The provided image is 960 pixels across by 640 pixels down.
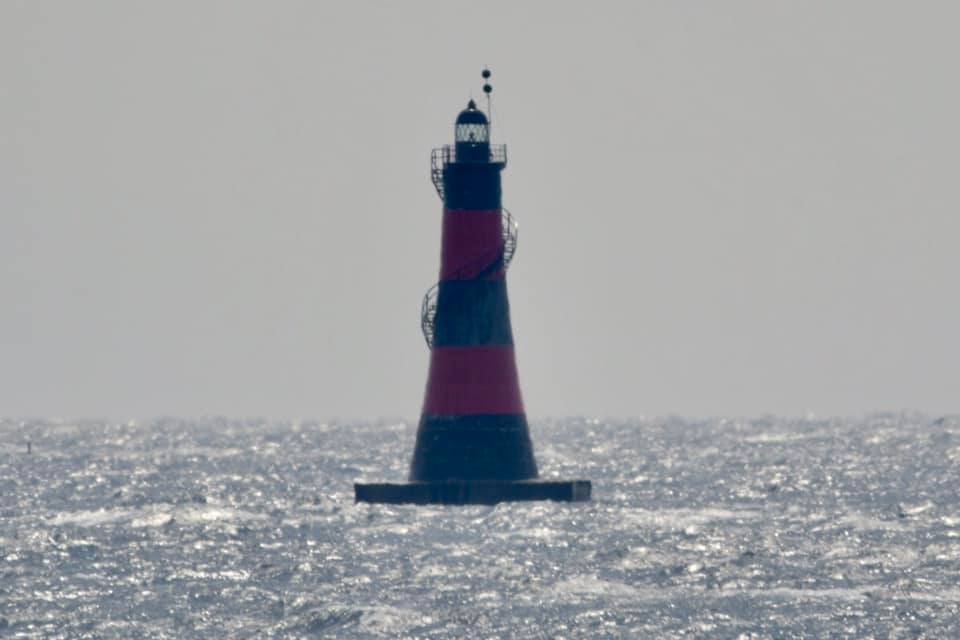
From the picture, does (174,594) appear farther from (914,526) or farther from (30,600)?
(914,526)

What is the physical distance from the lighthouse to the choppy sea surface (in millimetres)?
916

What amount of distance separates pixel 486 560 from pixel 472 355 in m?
9.51

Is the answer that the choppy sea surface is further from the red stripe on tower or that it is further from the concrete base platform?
the red stripe on tower

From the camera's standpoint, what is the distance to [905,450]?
134m

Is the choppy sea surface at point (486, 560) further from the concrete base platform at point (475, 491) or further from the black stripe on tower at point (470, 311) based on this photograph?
the black stripe on tower at point (470, 311)

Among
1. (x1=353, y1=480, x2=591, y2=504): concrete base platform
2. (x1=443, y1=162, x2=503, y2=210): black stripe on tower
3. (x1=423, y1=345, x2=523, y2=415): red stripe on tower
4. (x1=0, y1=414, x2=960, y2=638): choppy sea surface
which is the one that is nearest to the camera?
(x1=0, y1=414, x2=960, y2=638): choppy sea surface

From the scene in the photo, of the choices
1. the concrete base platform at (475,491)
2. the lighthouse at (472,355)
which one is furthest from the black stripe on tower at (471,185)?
the concrete base platform at (475,491)

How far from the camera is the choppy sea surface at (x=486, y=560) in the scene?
167 feet

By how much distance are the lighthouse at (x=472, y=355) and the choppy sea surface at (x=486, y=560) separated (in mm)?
916

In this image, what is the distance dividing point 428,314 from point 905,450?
6780 centimetres

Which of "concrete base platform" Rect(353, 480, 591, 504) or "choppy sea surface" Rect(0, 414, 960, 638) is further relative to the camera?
"concrete base platform" Rect(353, 480, 591, 504)

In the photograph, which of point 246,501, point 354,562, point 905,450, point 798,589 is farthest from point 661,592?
point 905,450

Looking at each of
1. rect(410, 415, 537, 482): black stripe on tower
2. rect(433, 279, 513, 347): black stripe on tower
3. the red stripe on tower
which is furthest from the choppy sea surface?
rect(433, 279, 513, 347): black stripe on tower

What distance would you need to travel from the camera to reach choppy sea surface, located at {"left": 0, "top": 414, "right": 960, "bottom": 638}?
5088 centimetres
